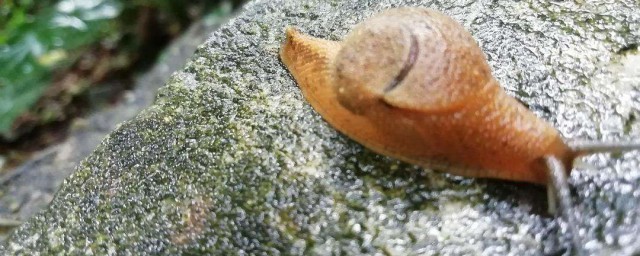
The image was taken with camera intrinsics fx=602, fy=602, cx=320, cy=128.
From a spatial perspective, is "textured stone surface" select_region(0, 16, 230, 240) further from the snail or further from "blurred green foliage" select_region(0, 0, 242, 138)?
the snail

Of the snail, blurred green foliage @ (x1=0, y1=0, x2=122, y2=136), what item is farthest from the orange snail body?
blurred green foliage @ (x1=0, y1=0, x2=122, y2=136)

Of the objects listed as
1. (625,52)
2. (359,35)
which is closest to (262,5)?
(359,35)

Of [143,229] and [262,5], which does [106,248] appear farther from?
[262,5]

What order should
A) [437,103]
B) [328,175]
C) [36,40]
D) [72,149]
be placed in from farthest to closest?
[72,149] < [36,40] < [328,175] < [437,103]

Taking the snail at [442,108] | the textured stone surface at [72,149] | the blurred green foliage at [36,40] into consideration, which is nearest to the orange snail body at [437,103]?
the snail at [442,108]

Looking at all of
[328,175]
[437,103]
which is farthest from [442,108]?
[328,175]

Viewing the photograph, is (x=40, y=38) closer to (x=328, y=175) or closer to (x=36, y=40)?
(x=36, y=40)
